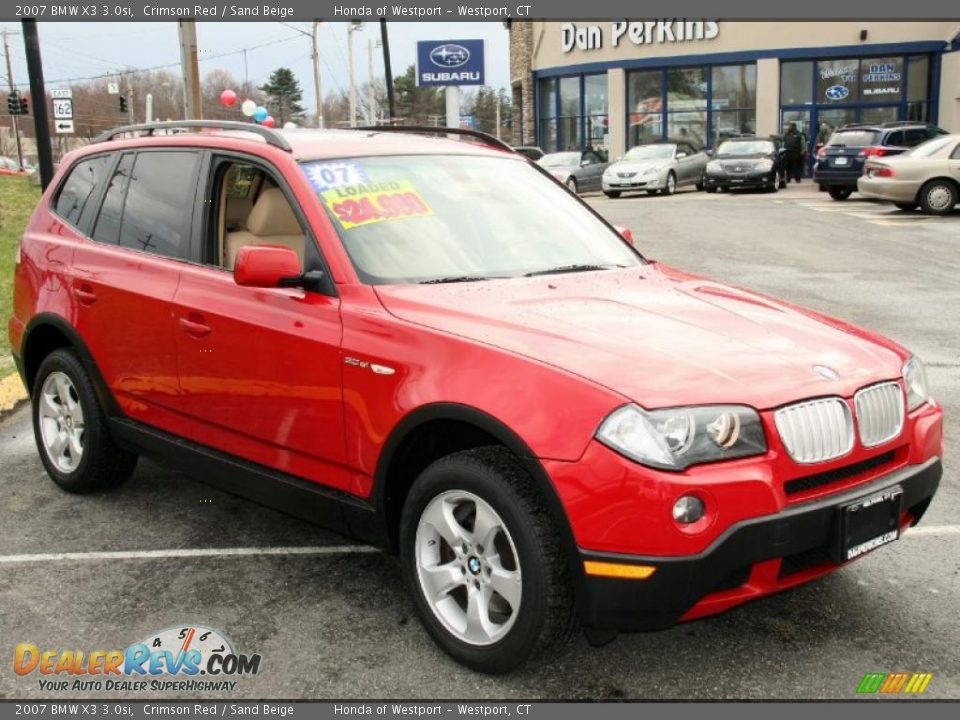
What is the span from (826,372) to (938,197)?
60.6ft

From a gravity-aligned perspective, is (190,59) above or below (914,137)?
above

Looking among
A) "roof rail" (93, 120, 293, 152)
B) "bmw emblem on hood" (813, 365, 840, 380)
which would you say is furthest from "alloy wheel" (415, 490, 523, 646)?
"roof rail" (93, 120, 293, 152)

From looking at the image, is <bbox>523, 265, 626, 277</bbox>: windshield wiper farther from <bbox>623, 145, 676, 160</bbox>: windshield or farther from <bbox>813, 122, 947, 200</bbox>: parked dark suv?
<bbox>623, 145, 676, 160</bbox>: windshield

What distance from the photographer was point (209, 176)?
452 cm

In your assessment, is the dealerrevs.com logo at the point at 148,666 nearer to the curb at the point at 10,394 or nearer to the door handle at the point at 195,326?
the door handle at the point at 195,326

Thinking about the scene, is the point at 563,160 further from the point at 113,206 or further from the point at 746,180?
the point at 113,206

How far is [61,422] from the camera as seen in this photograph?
17.6 ft

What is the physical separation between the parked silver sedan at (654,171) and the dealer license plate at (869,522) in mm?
26325

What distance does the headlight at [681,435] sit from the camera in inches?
115

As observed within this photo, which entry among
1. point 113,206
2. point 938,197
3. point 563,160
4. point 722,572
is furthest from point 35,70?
point 563,160


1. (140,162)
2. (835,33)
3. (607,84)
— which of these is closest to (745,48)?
(835,33)

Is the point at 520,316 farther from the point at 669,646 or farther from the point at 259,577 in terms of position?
the point at 259,577

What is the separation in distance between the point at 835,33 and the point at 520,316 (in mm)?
35544

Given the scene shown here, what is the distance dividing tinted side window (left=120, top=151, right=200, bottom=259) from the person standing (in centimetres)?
2966
